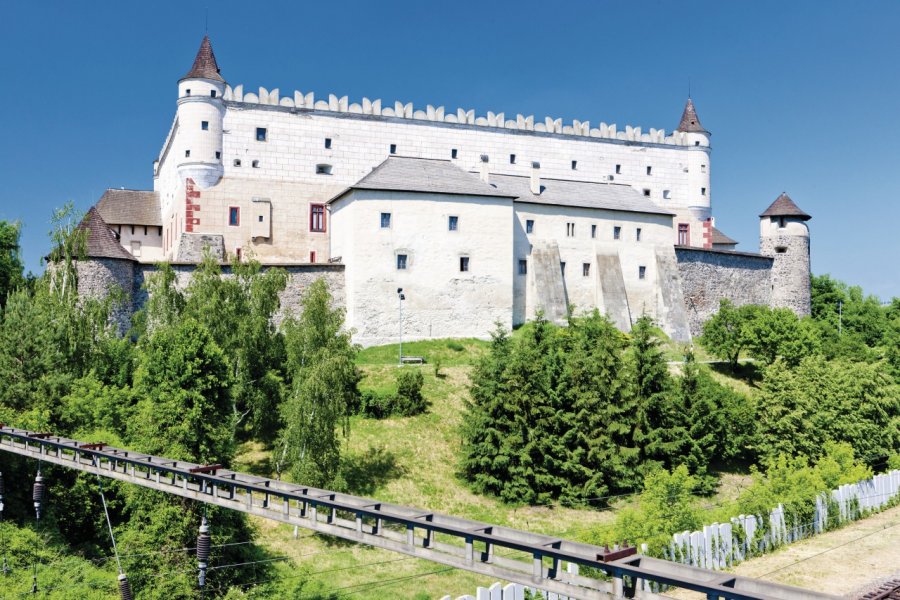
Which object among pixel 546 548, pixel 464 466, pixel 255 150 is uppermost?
pixel 255 150

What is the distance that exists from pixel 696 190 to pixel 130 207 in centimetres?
3849

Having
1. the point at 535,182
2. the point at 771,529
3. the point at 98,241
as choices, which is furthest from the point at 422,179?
the point at 771,529

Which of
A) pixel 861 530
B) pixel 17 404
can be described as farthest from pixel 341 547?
pixel 861 530

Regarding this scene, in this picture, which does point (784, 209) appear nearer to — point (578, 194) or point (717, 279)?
point (717, 279)

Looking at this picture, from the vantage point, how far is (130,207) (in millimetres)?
52281

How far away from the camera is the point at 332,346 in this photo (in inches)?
1172

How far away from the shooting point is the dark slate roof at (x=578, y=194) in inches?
1884

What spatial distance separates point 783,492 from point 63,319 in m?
26.2

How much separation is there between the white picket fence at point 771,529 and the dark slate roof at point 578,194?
23.1 meters

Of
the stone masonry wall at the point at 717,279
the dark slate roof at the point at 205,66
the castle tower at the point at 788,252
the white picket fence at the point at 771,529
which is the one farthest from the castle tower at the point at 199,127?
the castle tower at the point at 788,252

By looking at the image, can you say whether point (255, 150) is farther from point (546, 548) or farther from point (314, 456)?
point (546, 548)

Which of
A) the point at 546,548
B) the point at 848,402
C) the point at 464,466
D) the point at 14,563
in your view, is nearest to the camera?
the point at 546,548

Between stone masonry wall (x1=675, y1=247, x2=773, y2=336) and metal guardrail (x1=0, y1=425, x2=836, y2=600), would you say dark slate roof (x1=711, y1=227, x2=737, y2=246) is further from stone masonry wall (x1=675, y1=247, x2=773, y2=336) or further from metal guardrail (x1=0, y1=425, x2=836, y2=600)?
metal guardrail (x1=0, y1=425, x2=836, y2=600)

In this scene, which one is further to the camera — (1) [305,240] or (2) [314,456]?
(1) [305,240]
